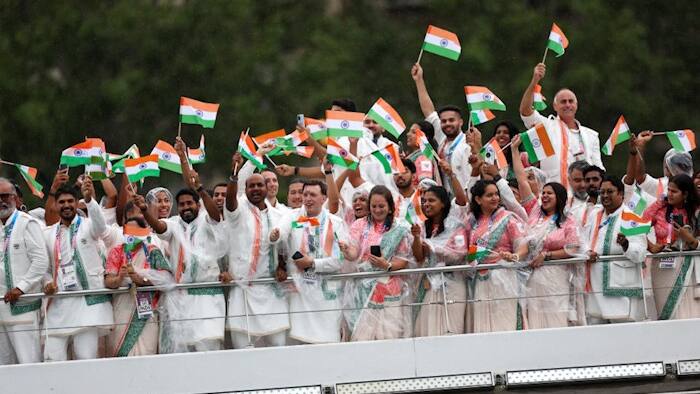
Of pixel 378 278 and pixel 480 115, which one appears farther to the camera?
pixel 480 115

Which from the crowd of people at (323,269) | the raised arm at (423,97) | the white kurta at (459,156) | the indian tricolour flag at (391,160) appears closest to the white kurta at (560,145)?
the white kurta at (459,156)

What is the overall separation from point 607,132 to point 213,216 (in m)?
14.0

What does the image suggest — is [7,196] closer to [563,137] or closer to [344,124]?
[344,124]

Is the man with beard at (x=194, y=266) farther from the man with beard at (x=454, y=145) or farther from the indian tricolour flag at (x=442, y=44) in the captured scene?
the indian tricolour flag at (x=442, y=44)

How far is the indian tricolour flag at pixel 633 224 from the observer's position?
1980 centimetres

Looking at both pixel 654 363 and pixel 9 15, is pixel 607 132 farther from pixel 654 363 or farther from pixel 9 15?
pixel 654 363

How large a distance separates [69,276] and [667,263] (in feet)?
17.1

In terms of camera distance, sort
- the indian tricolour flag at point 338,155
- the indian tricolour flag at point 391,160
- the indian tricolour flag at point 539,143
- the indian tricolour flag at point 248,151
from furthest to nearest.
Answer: the indian tricolour flag at point 539,143 < the indian tricolour flag at point 391,160 < the indian tricolour flag at point 338,155 < the indian tricolour flag at point 248,151

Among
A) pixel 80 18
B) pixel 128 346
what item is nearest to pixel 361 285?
pixel 128 346

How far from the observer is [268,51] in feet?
113

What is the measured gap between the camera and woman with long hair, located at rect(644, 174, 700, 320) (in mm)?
20078

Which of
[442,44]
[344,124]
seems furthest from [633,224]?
[442,44]

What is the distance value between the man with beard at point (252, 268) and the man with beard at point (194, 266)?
126 mm

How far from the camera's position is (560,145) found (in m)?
22.2
